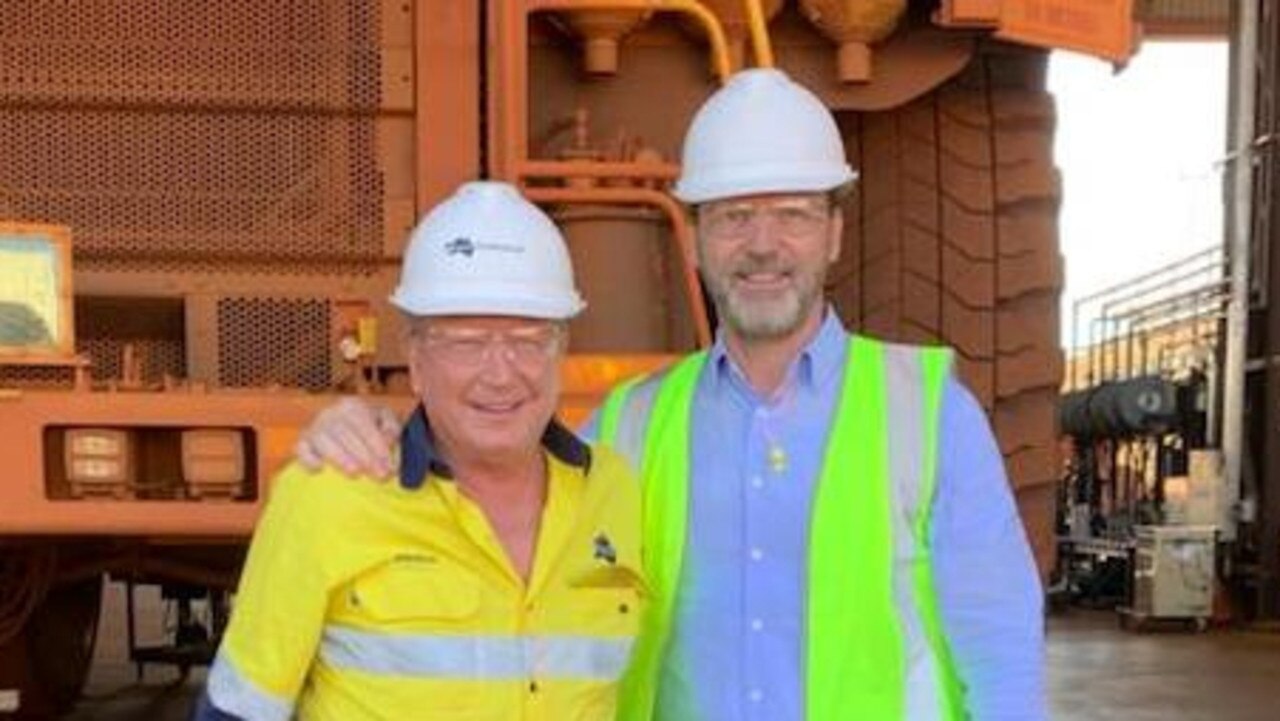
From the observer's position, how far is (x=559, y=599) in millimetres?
2160

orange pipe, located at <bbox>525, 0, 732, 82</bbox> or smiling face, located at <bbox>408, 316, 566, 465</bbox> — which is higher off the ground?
orange pipe, located at <bbox>525, 0, 732, 82</bbox>

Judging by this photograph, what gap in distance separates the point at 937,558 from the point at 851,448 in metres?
0.17

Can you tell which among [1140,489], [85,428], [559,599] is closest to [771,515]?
[559,599]

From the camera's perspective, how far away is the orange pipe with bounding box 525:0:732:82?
4379 mm

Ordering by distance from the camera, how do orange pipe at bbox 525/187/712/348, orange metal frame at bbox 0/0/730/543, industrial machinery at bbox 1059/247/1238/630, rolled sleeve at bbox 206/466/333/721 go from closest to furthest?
rolled sleeve at bbox 206/466/333/721 → orange metal frame at bbox 0/0/730/543 → orange pipe at bbox 525/187/712/348 → industrial machinery at bbox 1059/247/1238/630

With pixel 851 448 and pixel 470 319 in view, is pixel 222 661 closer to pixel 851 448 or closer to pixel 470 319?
pixel 470 319

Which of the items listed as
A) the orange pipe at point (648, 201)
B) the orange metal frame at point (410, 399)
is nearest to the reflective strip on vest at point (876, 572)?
the orange metal frame at point (410, 399)

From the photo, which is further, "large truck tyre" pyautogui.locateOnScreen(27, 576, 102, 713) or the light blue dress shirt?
"large truck tyre" pyautogui.locateOnScreen(27, 576, 102, 713)

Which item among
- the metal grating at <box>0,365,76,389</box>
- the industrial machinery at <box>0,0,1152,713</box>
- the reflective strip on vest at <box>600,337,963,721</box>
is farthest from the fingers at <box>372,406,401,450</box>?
the metal grating at <box>0,365,76,389</box>

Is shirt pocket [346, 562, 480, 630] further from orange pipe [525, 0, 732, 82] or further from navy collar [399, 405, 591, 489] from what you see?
orange pipe [525, 0, 732, 82]

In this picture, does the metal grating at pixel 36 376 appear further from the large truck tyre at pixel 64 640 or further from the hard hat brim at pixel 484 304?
the large truck tyre at pixel 64 640

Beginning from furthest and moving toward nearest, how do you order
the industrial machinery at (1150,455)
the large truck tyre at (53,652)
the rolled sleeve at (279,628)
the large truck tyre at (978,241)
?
the industrial machinery at (1150,455)
the large truck tyre at (53,652)
the large truck tyre at (978,241)
the rolled sleeve at (279,628)

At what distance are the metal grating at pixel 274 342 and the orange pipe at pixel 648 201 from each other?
22.5 inches

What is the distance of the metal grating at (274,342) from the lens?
4.34 metres
